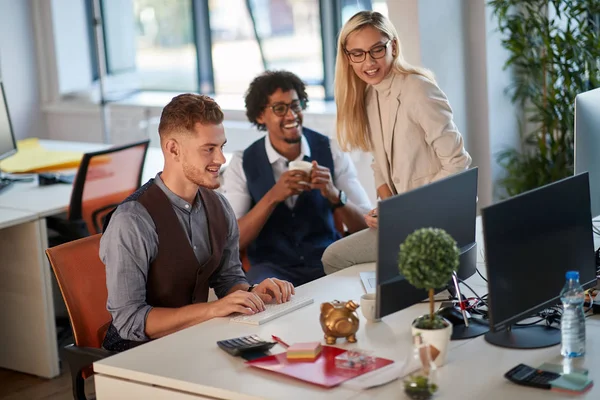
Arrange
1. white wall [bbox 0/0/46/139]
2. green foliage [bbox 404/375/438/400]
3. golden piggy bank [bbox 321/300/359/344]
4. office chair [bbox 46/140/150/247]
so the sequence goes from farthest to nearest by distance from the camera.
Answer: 1. white wall [bbox 0/0/46/139]
2. office chair [bbox 46/140/150/247]
3. golden piggy bank [bbox 321/300/359/344]
4. green foliage [bbox 404/375/438/400]

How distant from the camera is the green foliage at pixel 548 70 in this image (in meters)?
4.52

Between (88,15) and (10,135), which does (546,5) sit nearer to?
(10,135)

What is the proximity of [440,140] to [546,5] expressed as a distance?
2.05m

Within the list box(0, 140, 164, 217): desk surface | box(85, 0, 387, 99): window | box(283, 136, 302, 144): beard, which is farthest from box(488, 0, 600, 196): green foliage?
box(0, 140, 164, 217): desk surface

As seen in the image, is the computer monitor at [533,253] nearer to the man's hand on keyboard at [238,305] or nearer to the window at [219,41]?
the man's hand on keyboard at [238,305]

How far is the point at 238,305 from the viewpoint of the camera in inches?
96.8

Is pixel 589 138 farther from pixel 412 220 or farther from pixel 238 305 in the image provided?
pixel 238 305

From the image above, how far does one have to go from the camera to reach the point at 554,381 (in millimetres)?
1907

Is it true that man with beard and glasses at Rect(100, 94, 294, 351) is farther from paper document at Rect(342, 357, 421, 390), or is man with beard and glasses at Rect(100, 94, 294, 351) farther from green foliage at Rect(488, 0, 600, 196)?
green foliage at Rect(488, 0, 600, 196)

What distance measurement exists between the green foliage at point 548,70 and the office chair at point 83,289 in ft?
8.84

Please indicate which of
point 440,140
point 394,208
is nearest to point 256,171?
point 440,140

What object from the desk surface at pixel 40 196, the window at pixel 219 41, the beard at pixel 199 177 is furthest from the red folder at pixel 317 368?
the window at pixel 219 41

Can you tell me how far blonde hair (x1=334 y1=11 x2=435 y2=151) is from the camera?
3.17 meters

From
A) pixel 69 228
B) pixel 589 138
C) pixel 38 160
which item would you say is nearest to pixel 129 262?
pixel 589 138
